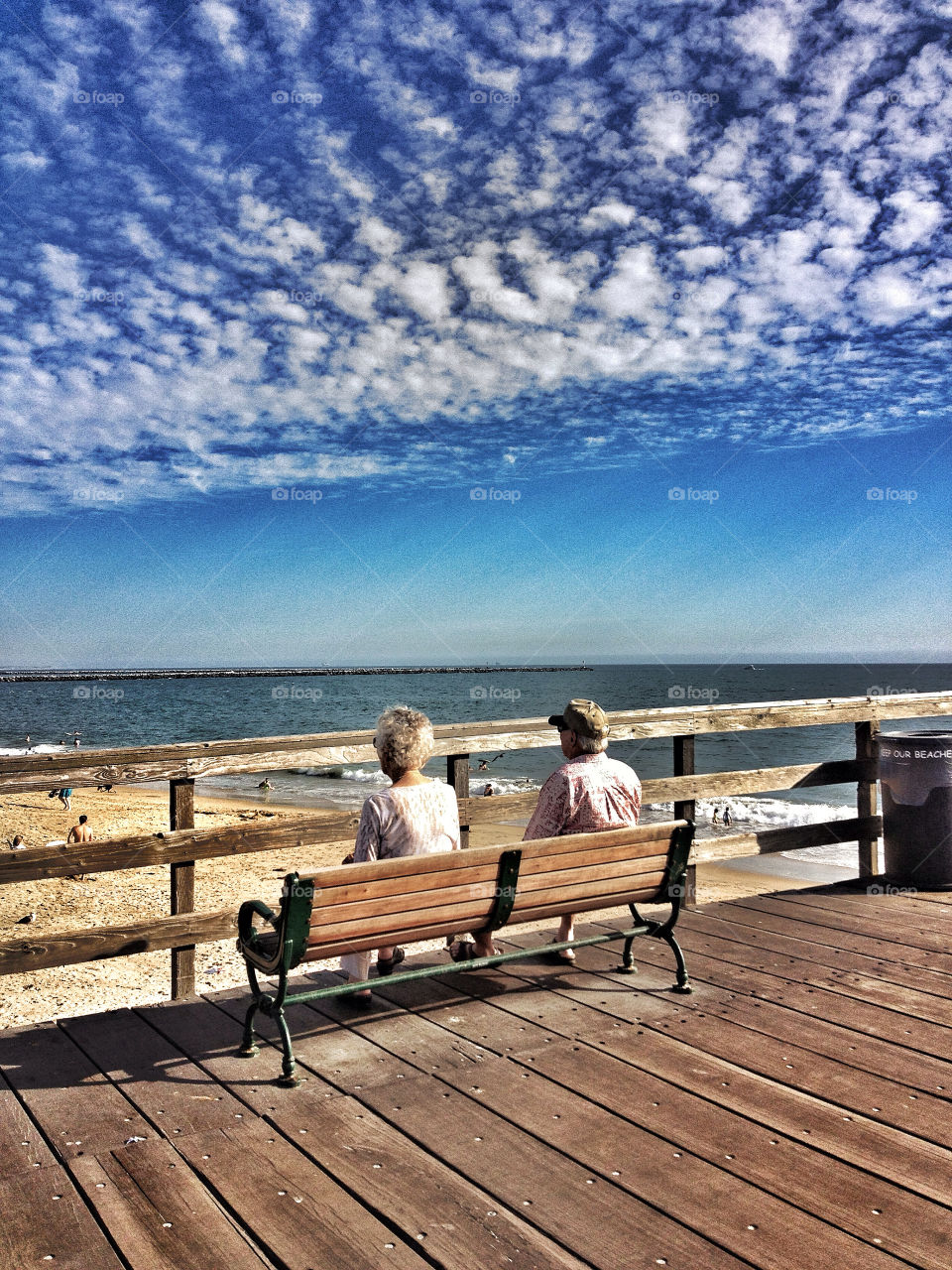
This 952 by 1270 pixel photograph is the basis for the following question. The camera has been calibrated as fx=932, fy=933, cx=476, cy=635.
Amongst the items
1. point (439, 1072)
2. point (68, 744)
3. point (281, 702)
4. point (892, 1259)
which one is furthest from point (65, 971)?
point (281, 702)

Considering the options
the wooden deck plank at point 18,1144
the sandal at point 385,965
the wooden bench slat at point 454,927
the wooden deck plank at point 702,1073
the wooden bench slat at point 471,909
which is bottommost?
the wooden deck plank at point 702,1073

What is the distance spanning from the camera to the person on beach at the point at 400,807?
3.57m

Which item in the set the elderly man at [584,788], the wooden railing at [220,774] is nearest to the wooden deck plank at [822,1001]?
the elderly man at [584,788]

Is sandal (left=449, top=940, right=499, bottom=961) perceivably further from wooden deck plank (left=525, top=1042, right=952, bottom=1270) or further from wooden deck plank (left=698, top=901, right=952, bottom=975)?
wooden deck plank (left=698, top=901, right=952, bottom=975)

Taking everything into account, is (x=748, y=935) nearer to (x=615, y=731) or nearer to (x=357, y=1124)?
(x=615, y=731)

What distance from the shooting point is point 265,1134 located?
262 cm

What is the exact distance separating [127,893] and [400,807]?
39.0 ft

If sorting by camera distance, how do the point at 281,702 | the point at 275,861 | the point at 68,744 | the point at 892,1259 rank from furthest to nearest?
the point at 281,702 < the point at 68,744 < the point at 275,861 < the point at 892,1259

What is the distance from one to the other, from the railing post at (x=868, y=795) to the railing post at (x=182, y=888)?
3977mm

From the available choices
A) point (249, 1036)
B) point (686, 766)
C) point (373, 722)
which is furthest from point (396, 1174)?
point (373, 722)

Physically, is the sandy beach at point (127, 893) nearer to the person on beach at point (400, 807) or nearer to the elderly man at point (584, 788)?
the person on beach at point (400, 807)

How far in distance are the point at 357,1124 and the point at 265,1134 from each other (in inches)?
10.1

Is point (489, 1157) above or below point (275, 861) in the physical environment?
above

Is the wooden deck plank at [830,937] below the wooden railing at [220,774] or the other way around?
below
